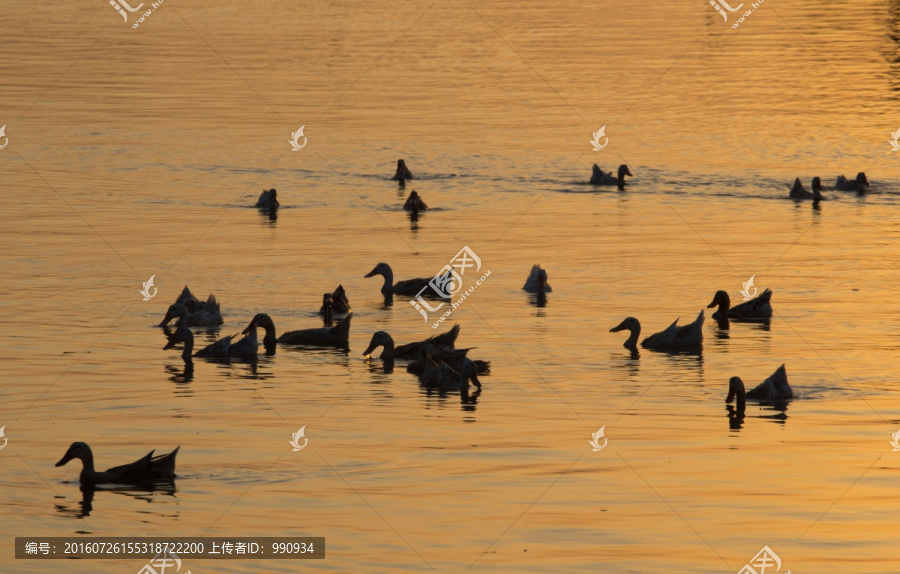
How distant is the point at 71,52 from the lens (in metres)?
70.1

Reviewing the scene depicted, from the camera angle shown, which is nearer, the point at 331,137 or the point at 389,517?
the point at 389,517

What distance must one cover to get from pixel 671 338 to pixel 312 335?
596 cm


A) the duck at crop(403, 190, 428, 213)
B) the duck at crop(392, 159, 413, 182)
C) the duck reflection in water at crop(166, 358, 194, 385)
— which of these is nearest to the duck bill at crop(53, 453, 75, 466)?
the duck reflection in water at crop(166, 358, 194, 385)

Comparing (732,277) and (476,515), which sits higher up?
(732,277)

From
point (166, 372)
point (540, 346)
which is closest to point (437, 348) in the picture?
point (540, 346)

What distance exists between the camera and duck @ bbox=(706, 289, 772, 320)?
27328mm

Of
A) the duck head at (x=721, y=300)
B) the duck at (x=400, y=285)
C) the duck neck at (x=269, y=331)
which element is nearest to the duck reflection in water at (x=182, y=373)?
the duck neck at (x=269, y=331)

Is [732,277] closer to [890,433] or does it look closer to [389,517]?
[890,433]

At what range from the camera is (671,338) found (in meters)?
24.8

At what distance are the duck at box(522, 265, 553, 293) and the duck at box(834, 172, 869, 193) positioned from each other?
1518cm

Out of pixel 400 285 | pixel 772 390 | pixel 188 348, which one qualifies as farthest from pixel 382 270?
pixel 772 390

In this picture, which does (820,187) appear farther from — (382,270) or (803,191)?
(382,270)

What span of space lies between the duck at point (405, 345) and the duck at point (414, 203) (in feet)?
43.1

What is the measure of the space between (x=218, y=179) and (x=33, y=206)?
5.59 meters
